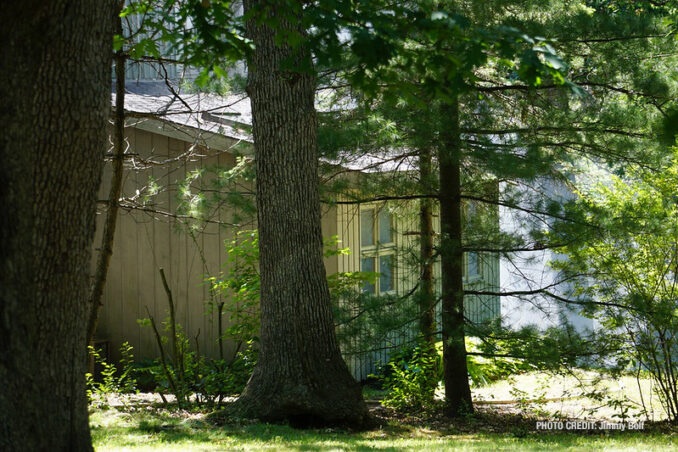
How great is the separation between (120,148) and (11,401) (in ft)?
Answer: 18.2

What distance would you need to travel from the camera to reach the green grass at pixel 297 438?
604 centimetres

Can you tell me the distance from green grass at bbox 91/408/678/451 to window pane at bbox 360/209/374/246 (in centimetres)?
542

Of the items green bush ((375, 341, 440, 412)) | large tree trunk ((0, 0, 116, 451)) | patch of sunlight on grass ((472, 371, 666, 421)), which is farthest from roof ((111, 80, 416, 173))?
large tree trunk ((0, 0, 116, 451))

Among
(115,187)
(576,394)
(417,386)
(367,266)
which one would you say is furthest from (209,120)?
(576,394)

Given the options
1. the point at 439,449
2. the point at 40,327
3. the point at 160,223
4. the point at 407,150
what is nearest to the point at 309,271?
the point at 439,449

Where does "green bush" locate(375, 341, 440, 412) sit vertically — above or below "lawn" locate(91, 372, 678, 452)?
above

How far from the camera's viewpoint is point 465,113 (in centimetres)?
879

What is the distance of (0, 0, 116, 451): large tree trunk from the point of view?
3604mm

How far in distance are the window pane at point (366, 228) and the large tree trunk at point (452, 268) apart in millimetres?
3931

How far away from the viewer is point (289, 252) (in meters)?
7.66

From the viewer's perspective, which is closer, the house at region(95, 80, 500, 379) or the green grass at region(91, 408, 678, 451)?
the green grass at region(91, 408, 678, 451)

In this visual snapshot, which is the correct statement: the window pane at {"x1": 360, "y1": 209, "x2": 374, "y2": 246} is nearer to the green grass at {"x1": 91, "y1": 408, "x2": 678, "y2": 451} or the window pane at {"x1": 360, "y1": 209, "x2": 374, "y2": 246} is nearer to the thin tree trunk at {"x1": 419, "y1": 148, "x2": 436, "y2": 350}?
the thin tree trunk at {"x1": 419, "y1": 148, "x2": 436, "y2": 350}

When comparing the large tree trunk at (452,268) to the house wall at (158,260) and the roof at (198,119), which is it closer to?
the roof at (198,119)

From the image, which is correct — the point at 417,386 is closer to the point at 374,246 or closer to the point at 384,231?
the point at 374,246
